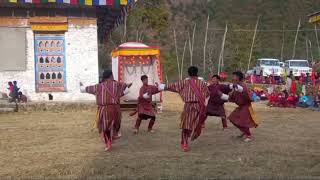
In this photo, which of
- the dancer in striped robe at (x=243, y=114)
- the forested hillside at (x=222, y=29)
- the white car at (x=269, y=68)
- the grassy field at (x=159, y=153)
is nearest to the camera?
the grassy field at (x=159, y=153)

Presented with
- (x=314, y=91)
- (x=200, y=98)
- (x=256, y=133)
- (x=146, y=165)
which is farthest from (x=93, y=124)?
(x=314, y=91)

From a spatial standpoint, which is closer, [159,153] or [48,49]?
[159,153]

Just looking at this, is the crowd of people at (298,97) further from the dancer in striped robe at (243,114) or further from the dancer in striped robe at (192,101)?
the dancer in striped robe at (192,101)

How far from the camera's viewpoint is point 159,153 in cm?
948

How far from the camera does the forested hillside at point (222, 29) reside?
46750 mm

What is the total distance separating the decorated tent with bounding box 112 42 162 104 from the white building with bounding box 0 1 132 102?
2272 millimetres

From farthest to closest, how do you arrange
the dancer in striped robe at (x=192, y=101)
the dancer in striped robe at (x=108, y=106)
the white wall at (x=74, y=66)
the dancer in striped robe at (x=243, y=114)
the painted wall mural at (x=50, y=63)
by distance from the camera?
the painted wall mural at (x=50, y=63), the white wall at (x=74, y=66), the dancer in striped robe at (x=243, y=114), the dancer in striped robe at (x=108, y=106), the dancer in striped robe at (x=192, y=101)

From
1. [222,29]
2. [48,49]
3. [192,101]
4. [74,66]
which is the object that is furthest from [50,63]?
[222,29]

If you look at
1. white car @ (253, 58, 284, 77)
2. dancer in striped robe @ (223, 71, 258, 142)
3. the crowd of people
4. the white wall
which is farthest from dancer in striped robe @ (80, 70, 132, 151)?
white car @ (253, 58, 284, 77)

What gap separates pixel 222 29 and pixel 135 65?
1450 inches

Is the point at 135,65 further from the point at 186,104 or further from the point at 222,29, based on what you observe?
the point at 222,29

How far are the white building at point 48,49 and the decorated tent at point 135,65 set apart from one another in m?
2.27

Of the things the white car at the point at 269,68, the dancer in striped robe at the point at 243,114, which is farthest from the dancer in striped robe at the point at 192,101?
the white car at the point at 269,68

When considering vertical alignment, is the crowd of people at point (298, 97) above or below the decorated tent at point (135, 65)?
below
